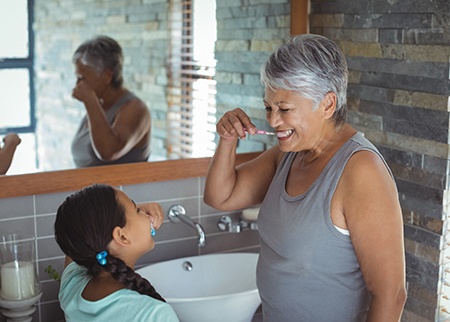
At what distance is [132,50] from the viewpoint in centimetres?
251

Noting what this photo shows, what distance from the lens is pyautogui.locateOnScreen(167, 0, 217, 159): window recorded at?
263 centimetres

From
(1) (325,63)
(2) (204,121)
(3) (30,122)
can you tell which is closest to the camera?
(1) (325,63)

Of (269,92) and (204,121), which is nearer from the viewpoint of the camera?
(269,92)

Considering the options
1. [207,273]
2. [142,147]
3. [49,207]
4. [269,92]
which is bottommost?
[207,273]

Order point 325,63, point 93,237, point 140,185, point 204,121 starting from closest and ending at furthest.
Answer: point 93,237 → point 325,63 → point 140,185 → point 204,121

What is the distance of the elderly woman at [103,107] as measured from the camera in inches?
96.0

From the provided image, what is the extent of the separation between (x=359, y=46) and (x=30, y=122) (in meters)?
1.22

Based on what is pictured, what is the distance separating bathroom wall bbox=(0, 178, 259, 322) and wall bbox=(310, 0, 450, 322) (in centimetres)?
69

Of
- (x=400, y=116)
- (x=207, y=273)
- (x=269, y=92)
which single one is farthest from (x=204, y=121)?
(x=269, y=92)

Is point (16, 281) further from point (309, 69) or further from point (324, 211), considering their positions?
point (309, 69)

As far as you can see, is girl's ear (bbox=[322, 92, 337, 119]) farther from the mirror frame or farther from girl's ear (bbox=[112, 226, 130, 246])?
the mirror frame

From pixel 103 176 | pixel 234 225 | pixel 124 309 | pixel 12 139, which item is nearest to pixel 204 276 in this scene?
pixel 234 225

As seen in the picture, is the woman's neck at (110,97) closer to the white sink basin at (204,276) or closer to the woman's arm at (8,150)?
the woman's arm at (8,150)

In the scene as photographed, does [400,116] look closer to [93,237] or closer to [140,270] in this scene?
[140,270]
